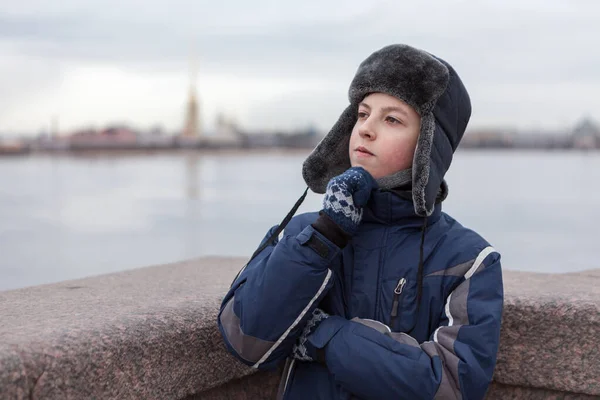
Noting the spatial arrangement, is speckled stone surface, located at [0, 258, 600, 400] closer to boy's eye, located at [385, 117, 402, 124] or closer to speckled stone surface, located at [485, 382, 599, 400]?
speckled stone surface, located at [485, 382, 599, 400]

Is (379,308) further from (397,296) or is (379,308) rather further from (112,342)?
(112,342)

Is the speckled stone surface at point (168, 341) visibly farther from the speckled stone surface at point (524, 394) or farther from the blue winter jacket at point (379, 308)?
the blue winter jacket at point (379, 308)

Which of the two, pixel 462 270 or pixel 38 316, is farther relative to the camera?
pixel 38 316

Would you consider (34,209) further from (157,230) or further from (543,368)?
(543,368)

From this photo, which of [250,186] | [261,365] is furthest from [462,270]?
[250,186]

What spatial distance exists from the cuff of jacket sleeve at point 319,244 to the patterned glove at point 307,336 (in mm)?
194

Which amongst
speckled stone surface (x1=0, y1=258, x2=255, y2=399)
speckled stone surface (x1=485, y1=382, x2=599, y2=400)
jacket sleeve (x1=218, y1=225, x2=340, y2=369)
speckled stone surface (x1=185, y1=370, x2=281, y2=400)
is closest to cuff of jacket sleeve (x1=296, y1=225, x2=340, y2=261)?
jacket sleeve (x1=218, y1=225, x2=340, y2=369)

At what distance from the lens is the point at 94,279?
3.20 metres

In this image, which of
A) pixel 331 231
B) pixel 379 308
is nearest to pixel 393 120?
pixel 331 231

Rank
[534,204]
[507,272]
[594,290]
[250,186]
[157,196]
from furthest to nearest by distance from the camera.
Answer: [250,186] < [157,196] < [534,204] < [507,272] < [594,290]

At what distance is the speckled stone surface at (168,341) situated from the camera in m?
2.02

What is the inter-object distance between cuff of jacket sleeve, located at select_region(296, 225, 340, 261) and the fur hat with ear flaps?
0.27 m

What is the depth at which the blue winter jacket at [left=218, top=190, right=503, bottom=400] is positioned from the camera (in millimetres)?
2002

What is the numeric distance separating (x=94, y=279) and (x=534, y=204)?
48101 mm
